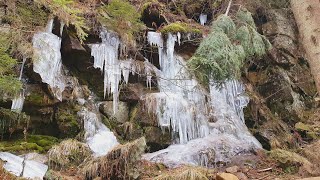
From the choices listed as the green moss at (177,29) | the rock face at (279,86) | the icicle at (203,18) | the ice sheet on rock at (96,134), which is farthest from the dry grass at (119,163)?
the icicle at (203,18)

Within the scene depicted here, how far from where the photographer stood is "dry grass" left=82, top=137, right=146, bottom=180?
4789mm

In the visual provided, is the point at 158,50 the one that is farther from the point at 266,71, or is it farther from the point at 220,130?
the point at 266,71

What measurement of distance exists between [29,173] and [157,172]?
7.79ft

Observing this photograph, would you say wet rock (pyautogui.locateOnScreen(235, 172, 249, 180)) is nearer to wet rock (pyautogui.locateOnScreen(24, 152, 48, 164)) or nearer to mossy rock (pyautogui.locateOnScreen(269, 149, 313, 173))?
mossy rock (pyautogui.locateOnScreen(269, 149, 313, 173))

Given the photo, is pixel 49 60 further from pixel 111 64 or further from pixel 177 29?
pixel 177 29

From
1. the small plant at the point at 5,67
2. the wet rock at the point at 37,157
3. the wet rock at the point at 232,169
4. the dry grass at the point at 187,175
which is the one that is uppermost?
the small plant at the point at 5,67

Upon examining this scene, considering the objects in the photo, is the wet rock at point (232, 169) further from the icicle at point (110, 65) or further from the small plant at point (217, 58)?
the icicle at point (110, 65)

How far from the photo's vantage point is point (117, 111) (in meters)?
7.99

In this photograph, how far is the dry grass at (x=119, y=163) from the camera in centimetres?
479

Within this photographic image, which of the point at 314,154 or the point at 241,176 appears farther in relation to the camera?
the point at 314,154

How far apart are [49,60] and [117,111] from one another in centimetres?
198

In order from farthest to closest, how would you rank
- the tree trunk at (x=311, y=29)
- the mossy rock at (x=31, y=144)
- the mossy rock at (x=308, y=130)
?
the mossy rock at (x=308, y=130) < the mossy rock at (x=31, y=144) < the tree trunk at (x=311, y=29)

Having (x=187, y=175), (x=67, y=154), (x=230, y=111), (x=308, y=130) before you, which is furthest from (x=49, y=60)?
(x=308, y=130)

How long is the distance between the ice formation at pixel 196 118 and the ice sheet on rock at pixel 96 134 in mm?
866
